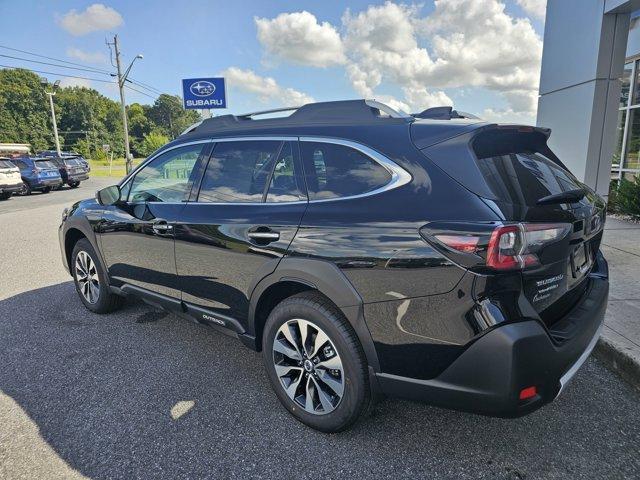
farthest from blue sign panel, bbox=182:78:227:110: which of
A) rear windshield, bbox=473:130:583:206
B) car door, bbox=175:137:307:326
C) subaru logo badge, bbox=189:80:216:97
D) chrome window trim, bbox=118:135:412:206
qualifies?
rear windshield, bbox=473:130:583:206

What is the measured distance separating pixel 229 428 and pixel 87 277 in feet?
8.69

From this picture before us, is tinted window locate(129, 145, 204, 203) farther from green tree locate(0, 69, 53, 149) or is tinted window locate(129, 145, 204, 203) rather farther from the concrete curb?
green tree locate(0, 69, 53, 149)

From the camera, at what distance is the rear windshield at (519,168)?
2014 mm

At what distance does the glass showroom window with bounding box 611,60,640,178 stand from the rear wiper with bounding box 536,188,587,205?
9.41 meters

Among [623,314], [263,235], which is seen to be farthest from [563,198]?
[623,314]

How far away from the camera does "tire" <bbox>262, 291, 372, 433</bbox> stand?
2.27 meters

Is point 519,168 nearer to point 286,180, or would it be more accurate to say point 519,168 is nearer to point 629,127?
point 286,180

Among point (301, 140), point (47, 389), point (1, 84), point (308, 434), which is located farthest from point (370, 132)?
point (1, 84)

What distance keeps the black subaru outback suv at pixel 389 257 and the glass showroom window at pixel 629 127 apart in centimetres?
914

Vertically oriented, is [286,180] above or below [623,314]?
above

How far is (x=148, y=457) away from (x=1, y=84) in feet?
335

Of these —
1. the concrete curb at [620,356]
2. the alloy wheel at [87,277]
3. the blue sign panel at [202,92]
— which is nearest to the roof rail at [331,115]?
the alloy wheel at [87,277]

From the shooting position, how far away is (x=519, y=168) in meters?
2.23

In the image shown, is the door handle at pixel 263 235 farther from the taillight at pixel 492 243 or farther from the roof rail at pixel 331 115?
the taillight at pixel 492 243
